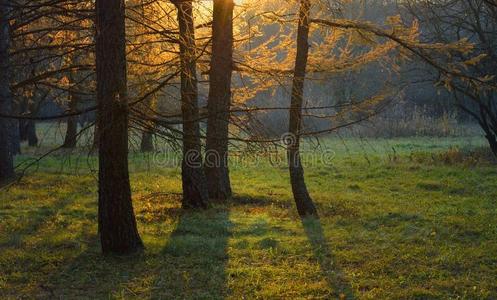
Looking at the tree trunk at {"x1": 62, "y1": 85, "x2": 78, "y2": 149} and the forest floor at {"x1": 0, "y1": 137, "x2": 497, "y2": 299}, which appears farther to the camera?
the tree trunk at {"x1": 62, "y1": 85, "x2": 78, "y2": 149}

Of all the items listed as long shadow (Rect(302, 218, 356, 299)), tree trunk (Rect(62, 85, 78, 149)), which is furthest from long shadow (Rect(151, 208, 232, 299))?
tree trunk (Rect(62, 85, 78, 149))

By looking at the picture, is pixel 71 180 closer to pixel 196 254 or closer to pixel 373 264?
pixel 196 254

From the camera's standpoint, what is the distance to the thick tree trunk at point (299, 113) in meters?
9.10

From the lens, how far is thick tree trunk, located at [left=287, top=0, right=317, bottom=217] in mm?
9102

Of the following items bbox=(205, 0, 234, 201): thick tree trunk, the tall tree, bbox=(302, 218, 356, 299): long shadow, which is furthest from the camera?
bbox=(205, 0, 234, 201): thick tree trunk

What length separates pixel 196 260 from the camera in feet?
22.3

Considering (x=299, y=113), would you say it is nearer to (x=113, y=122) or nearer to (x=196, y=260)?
(x=196, y=260)

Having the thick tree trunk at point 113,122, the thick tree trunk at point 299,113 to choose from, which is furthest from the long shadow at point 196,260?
the thick tree trunk at point 299,113

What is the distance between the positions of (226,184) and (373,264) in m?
5.38

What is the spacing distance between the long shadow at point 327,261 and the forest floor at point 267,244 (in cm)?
2

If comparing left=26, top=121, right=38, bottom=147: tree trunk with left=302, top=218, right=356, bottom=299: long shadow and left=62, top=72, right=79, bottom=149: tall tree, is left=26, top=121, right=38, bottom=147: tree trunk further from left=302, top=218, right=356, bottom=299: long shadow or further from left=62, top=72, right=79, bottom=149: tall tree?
left=302, top=218, right=356, bottom=299: long shadow

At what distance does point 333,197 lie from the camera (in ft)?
39.7

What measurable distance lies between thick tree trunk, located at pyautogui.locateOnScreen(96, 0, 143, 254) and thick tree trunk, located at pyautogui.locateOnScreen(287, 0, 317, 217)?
331cm

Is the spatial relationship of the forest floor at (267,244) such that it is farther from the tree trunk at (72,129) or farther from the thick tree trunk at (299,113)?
the thick tree trunk at (299,113)
